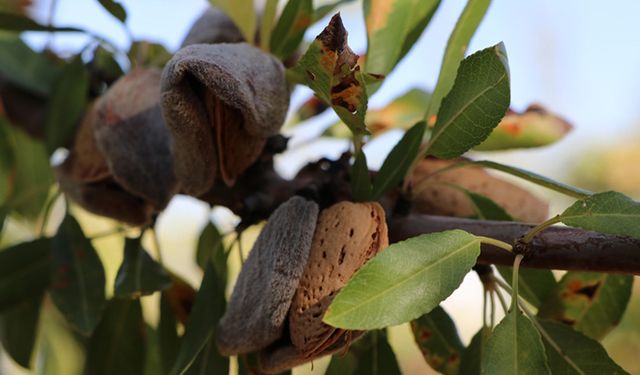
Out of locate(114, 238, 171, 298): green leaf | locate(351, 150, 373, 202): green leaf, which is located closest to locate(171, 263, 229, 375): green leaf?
locate(114, 238, 171, 298): green leaf

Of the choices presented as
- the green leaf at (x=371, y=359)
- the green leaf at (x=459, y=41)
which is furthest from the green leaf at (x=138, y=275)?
the green leaf at (x=459, y=41)

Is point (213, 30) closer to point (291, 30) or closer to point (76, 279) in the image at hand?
point (291, 30)

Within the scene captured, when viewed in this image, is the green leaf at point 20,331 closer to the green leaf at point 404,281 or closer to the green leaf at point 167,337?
the green leaf at point 167,337

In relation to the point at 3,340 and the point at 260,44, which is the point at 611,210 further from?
the point at 3,340

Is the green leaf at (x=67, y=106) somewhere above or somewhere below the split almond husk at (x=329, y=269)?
below

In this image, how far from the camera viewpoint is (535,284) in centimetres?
73

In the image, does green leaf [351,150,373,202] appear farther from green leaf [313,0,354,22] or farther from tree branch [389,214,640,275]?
green leaf [313,0,354,22]

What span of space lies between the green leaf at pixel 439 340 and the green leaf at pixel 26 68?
511mm

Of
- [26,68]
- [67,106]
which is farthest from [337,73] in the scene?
[26,68]

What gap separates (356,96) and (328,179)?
16 centimetres

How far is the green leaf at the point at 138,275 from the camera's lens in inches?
27.8

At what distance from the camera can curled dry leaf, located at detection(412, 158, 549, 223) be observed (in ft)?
2.55

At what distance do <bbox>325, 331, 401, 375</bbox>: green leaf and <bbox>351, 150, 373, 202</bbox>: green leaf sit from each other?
0.14 m

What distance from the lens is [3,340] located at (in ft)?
2.93
